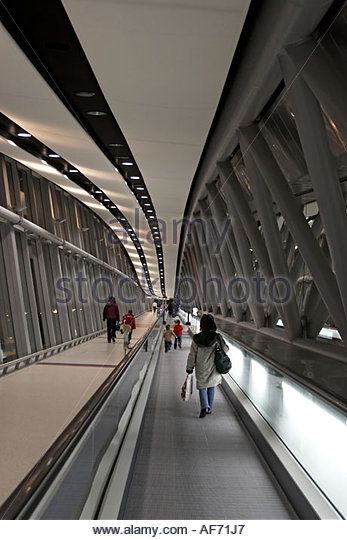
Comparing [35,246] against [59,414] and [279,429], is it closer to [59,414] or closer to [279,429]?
[59,414]

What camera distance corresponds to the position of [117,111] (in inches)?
381

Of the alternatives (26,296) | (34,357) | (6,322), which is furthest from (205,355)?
(26,296)

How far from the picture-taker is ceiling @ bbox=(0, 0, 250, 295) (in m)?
6.00

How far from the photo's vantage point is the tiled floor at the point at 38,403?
234 inches

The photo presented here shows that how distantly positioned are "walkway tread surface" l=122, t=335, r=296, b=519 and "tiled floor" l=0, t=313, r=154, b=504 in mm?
1070

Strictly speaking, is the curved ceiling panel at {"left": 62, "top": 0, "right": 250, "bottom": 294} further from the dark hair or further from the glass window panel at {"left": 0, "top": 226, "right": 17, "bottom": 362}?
the glass window panel at {"left": 0, "top": 226, "right": 17, "bottom": 362}

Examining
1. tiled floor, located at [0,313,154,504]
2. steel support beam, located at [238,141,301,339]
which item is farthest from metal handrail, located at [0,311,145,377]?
steel support beam, located at [238,141,301,339]

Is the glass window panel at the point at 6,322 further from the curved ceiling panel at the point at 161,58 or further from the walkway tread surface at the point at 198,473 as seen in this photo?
the walkway tread surface at the point at 198,473

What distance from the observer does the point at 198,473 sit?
6.43 meters

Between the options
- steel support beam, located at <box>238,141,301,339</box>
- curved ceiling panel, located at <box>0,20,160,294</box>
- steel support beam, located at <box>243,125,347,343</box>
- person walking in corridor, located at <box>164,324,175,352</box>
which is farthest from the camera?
person walking in corridor, located at <box>164,324,175,352</box>

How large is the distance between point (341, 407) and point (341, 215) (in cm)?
251

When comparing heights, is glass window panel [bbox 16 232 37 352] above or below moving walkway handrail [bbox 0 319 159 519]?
above

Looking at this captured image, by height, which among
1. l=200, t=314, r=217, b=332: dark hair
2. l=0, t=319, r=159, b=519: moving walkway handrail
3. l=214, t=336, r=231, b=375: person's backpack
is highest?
l=200, t=314, r=217, b=332: dark hair

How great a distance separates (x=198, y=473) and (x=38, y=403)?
140 inches
